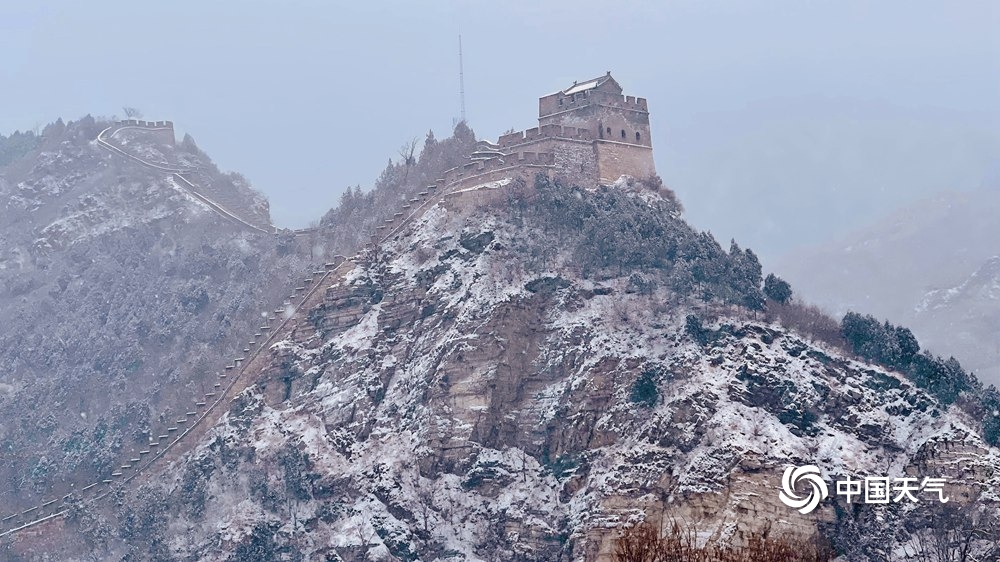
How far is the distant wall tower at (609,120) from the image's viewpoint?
93.8 meters

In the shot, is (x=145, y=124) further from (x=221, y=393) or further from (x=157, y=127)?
(x=221, y=393)

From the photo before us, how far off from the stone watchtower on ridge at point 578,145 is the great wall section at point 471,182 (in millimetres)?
55

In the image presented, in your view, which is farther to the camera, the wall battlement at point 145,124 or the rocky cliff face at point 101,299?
the wall battlement at point 145,124

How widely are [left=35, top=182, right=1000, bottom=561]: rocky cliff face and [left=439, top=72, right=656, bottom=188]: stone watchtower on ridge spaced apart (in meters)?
2.03

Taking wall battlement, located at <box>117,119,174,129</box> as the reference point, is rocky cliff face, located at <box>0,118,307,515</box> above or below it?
below

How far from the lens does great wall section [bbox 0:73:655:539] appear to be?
285 feet

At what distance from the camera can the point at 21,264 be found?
113625mm

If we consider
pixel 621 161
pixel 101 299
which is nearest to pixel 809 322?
pixel 621 161

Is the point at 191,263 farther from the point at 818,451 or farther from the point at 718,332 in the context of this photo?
the point at 818,451

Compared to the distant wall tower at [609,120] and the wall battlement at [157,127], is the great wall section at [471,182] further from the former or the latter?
the wall battlement at [157,127]

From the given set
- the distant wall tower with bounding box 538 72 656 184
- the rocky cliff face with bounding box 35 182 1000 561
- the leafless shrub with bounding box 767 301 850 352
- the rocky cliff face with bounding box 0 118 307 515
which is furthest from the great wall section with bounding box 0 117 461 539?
the leafless shrub with bounding box 767 301 850 352

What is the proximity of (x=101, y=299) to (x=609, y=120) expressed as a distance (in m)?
36.4

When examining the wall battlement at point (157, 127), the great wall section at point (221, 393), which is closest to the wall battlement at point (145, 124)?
the wall battlement at point (157, 127)

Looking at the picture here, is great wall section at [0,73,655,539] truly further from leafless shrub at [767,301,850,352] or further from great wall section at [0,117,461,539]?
leafless shrub at [767,301,850,352]
